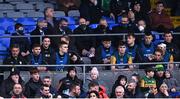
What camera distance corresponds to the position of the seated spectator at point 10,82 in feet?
45.1

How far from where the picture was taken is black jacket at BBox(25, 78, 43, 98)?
13898 millimetres

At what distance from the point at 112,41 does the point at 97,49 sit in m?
0.71

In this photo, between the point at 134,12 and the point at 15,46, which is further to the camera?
the point at 134,12

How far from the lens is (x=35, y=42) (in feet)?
51.9

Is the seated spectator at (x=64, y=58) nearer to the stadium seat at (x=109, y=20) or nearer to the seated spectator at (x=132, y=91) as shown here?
the seated spectator at (x=132, y=91)

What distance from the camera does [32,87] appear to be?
46.0 ft

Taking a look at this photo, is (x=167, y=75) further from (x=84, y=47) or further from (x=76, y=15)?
(x=76, y=15)

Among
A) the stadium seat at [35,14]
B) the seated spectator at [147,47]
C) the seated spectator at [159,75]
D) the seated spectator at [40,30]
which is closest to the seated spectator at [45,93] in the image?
Result: the seated spectator at [159,75]

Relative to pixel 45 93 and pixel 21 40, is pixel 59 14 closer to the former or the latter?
pixel 21 40

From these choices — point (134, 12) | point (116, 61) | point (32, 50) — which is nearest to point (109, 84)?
point (116, 61)

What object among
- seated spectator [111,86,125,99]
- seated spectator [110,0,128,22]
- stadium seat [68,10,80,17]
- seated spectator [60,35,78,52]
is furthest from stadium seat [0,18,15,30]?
seated spectator [111,86,125,99]

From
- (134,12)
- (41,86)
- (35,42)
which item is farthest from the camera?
(134,12)

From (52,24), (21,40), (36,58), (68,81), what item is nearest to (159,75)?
(68,81)

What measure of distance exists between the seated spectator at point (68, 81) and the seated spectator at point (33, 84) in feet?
1.39
